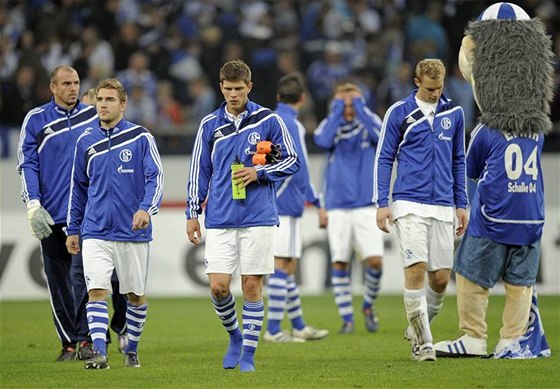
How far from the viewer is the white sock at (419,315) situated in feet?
34.8

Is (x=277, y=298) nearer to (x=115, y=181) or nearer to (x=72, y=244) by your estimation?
(x=72, y=244)

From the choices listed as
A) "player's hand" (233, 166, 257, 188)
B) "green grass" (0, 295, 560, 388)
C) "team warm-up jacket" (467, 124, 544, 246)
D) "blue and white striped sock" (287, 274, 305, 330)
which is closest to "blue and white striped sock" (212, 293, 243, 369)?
"green grass" (0, 295, 560, 388)

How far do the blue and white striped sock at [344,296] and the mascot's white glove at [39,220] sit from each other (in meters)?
4.37

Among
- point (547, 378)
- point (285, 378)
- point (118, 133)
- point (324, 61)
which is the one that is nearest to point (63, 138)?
point (118, 133)

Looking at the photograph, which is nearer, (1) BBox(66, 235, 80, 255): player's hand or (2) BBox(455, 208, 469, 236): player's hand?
(1) BBox(66, 235, 80, 255): player's hand

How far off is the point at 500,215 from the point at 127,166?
10.8 ft

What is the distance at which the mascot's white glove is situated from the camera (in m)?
11.2

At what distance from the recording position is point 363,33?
74.9ft

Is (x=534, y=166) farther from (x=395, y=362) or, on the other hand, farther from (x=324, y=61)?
(x=324, y=61)

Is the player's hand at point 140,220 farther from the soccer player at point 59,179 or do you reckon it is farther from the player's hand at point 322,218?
the player's hand at point 322,218

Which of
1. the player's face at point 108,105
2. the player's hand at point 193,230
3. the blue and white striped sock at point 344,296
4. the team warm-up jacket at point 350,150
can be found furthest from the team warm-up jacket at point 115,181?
the blue and white striped sock at point 344,296

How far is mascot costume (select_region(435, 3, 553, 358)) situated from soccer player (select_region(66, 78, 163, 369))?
2.85 m

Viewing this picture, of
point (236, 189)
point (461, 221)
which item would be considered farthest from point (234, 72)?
point (461, 221)

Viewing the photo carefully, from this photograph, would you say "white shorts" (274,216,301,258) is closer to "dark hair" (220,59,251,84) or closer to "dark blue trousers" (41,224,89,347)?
"dark blue trousers" (41,224,89,347)
